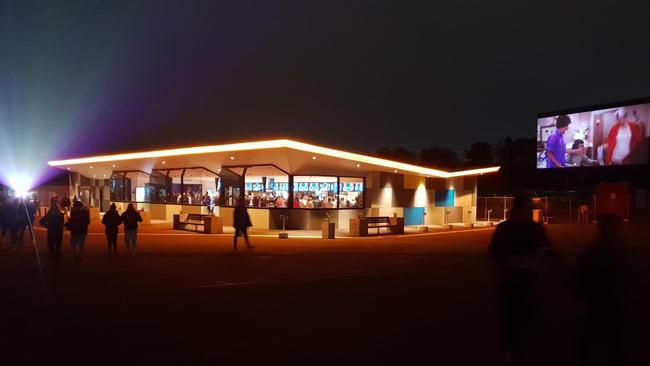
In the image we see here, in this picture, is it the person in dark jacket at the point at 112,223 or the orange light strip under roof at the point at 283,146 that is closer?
the person in dark jacket at the point at 112,223

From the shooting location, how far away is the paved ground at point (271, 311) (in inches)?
241

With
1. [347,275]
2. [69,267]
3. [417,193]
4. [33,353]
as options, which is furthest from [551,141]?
[33,353]

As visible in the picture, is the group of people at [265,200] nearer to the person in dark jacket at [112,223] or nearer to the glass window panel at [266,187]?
the glass window panel at [266,187]

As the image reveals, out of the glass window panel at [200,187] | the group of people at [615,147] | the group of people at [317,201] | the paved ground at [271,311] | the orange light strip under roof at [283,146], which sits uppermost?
the group of people at [615,147]

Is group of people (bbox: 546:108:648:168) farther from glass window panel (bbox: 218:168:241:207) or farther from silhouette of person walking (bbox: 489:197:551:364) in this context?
silhouette of person walking (bbox: 489:197:551:364)

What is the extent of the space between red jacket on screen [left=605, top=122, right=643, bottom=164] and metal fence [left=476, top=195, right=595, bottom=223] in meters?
3.74

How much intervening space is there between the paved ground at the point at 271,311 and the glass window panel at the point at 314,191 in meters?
10.7

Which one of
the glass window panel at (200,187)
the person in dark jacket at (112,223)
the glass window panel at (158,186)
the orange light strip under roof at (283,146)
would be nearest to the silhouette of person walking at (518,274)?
the person in dark jacket at (112,223)

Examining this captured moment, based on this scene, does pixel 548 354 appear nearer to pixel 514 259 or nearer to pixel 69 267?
pixel 514 259

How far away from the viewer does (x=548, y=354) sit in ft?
20.4

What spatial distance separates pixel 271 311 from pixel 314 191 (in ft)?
58.5

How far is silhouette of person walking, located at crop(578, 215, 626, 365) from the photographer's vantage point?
5.30 meters

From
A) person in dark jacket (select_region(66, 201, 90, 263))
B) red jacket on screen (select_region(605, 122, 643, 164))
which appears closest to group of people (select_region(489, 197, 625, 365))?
person in dark jacket (select_region(66, 201, 90, 263))

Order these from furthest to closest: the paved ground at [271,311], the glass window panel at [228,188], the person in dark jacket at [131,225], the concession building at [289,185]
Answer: the glass window panel at [228,188]
the concession building at [289,185]
the person in dark jacket at [131,225]
the paved ground at [271,311]
